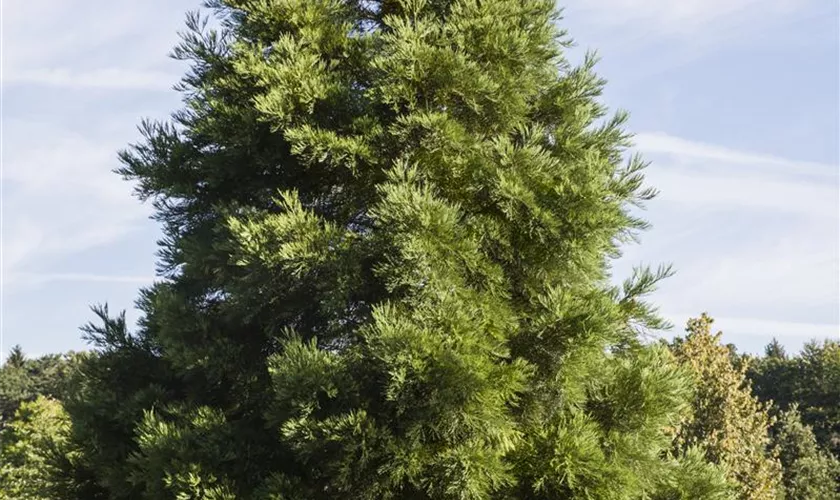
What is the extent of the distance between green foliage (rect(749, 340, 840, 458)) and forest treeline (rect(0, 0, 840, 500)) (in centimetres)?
4567

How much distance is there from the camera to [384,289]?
467 inches

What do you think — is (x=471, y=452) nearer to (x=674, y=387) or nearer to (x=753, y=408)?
(x=674, y=387)

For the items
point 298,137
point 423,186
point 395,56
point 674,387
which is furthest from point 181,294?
point 674,387

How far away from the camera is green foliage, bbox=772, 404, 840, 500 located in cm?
3428

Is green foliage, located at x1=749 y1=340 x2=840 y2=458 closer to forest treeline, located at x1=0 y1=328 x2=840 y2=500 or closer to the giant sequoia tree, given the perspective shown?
forest treeline, located at x1=0 y1=328 x2=840 y2=500

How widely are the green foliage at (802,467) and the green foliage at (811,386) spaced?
17.2 metres

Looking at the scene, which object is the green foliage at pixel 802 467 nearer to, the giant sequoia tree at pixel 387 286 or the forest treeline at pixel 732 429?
the forest treeline at pixel 732 429

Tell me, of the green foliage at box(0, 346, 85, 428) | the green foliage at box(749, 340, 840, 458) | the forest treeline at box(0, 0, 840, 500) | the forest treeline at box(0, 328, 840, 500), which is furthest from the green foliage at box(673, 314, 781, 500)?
the green foliage at box(0, 346, 85, 428)

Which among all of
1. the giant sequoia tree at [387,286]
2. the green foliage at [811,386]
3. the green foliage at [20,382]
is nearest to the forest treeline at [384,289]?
the giant sequoia tree at [387,286]

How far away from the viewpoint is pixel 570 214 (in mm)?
11852

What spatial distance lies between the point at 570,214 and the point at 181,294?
20.0 feet

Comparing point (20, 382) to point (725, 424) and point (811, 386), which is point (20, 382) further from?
point (725, 424)

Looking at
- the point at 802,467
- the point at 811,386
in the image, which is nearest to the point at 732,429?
the point at 802,467

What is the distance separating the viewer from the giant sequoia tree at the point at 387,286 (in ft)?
35.2
